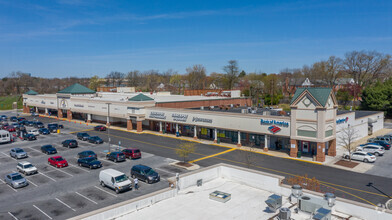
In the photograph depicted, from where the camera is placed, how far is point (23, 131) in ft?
201

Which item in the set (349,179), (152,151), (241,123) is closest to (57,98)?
(152,151)

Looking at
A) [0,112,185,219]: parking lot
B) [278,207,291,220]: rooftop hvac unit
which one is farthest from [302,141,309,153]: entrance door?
[278,207,291,220]: rooftop hvac unit

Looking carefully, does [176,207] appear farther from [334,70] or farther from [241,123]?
[334,70]

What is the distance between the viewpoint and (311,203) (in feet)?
49.6

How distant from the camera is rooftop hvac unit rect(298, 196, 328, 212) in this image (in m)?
15.0

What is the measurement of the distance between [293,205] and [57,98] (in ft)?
285

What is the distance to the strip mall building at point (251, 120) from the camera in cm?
4153

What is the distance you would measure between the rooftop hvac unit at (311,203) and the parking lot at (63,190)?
18069 mm

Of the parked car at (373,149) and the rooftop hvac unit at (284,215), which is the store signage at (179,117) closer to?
the parked car at (373,149)

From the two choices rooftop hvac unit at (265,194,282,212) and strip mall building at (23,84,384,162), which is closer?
rooftop hvac unit at (265,194,282,212)

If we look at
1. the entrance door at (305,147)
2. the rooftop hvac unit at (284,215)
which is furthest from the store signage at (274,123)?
the rooftop hvac unit at (284,215)

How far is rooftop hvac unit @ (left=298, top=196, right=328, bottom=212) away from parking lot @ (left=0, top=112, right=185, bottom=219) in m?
18.1

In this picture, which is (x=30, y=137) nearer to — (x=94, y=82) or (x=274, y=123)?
(x=274, y=123)

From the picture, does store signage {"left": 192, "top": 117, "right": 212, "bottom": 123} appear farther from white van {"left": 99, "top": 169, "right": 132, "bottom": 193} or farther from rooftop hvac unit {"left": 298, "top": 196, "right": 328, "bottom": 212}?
rooftop hvac unit {"left": 298, "top": 196, "right": 328, "bottom": 212}
